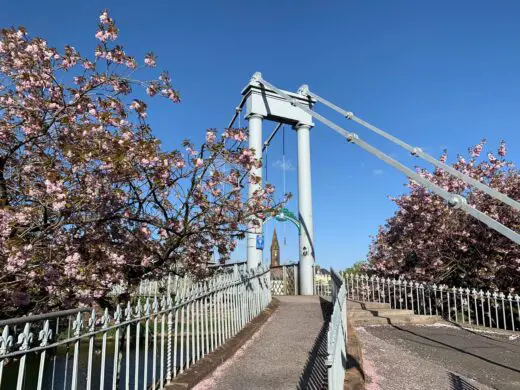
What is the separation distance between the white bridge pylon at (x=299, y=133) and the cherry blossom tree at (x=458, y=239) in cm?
355

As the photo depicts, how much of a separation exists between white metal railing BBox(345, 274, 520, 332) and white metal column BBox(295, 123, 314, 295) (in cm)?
296

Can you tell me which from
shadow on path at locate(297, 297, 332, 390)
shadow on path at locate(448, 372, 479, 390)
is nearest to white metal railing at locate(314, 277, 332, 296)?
shadow on path at locate(297, 297, 332, 390)

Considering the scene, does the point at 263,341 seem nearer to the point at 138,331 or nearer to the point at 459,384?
the point at 459,384

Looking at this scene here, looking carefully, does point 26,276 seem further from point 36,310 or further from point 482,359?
point 482,359

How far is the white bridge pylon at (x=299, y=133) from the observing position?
1806cm

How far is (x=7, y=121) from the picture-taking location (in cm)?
522

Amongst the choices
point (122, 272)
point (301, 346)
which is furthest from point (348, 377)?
point (122, 272)

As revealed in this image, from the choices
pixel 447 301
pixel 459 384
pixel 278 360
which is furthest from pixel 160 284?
pixel 447 301

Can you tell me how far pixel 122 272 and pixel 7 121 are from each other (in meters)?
2.44

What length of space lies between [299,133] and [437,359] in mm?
14020

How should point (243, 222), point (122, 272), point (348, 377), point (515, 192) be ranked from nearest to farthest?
point (348, 377) → point (122, 272) → point (243, 222) → point (515, 192)

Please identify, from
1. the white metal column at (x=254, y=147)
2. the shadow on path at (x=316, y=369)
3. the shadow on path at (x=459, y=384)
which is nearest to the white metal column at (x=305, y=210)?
the white metal column at (x=254, y=147)

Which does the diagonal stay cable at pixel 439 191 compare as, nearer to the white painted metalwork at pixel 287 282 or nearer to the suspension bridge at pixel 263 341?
the suspension bridge at pixel 263 341

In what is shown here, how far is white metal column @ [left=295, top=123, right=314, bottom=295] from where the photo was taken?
17.9 meters
